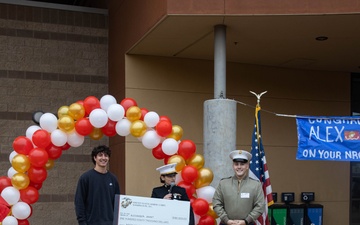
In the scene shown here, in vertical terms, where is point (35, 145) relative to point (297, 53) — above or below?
below

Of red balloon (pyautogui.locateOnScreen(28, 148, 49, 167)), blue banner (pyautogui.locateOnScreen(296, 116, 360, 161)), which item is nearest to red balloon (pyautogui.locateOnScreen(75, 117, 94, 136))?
red balloon (pyautogui.locateOnScreen(28, 148, 49, 167))

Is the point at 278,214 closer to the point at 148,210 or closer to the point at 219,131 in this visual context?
the point at 219,131

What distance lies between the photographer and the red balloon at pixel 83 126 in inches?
286

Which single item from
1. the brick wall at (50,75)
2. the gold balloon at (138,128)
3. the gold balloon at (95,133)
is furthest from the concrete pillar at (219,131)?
the brick wall at (50,75)

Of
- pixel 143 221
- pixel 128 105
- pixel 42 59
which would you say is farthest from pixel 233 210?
pixel 42 59

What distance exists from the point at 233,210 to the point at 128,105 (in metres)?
2.24

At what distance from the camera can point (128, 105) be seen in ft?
25.0

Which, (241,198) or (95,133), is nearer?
(241,198)

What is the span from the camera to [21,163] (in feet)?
23.5

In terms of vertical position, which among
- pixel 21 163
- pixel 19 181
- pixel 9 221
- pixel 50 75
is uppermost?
pixel 50 75

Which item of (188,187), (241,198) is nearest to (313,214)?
(188,187)

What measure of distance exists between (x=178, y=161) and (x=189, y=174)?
0.76 ft

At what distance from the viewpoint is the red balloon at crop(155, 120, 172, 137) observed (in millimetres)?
7421

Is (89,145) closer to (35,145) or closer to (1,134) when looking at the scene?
(1,134)
